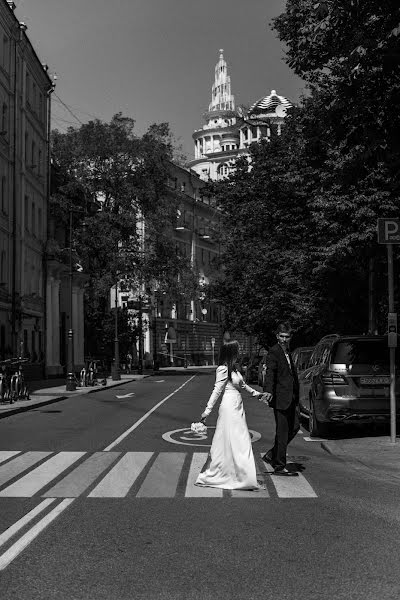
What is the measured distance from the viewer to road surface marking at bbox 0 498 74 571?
5.86 m

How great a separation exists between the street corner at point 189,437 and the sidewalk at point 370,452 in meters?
1.80

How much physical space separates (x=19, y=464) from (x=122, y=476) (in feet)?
6.27

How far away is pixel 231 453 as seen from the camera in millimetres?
8750

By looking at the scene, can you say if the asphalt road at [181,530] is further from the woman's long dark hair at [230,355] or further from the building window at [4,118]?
the building window at [4,118]

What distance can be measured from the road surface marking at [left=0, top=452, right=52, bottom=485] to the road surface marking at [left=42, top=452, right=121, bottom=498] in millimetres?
697

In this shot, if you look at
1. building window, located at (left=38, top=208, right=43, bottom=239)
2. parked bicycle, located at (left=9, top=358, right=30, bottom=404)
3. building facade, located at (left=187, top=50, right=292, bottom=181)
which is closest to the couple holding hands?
parked bicycle, located at (left=9, top=358, right=30, bottom=404)

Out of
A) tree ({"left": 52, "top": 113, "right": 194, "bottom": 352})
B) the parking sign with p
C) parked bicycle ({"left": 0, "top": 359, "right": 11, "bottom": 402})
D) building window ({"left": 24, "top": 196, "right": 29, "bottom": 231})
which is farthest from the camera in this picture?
tree ({"left": 52, "top": 113, "right": 194, "bottom": 352})

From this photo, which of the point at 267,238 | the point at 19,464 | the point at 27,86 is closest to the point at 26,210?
the point at 27,86

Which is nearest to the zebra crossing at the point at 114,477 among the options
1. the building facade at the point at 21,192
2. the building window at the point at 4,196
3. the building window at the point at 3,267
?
the building facade at the point at 21,192

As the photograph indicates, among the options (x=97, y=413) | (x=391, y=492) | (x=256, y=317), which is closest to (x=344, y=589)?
(x=391, y=492)

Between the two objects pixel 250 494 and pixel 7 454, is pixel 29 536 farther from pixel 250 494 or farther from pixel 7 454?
pixel 7 454

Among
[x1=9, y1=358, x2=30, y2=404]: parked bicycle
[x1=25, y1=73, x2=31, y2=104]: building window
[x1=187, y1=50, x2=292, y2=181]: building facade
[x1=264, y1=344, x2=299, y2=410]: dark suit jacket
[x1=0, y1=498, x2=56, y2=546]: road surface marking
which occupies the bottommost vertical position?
[x1=0, y1=498, x2=56, y2=546]: road surface marking

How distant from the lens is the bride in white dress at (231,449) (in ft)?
28.6

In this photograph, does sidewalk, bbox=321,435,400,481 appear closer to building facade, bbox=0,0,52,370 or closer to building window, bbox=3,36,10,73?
building facade, bbox=0,0,52,370
